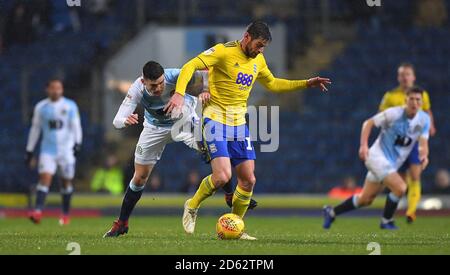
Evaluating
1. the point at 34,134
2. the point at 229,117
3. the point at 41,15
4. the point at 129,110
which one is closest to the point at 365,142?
the point at 229,117

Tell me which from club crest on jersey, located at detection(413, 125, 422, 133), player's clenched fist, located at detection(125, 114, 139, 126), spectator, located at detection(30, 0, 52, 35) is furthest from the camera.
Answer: spectator, located at detection(30, 0, 52, 35)

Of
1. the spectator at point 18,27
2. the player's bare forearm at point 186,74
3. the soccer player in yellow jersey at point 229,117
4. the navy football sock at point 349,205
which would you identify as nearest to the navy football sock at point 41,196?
the navy football sock at point 349,205

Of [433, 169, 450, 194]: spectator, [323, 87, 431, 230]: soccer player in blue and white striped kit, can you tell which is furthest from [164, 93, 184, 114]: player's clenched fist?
[433, 169, 450, 194]: spectator

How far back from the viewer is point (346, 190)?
2269 cm

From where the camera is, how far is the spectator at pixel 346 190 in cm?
2258

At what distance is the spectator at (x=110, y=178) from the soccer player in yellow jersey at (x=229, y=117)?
12.1 meters

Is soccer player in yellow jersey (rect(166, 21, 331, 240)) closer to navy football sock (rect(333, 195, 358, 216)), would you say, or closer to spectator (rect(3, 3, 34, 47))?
navy football sock (rect(333, 195, 358, 216))

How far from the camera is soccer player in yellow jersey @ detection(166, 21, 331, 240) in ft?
37.1

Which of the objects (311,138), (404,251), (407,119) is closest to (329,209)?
(407,119)

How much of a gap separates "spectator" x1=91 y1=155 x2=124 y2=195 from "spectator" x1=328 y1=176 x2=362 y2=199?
497cm

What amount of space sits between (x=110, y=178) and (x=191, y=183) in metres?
2.15

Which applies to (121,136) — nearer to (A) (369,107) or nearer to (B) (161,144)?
(A) (369,107)

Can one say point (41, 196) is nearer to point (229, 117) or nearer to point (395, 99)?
point (395, 99)

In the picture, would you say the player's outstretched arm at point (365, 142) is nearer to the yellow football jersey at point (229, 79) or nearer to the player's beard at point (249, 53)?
the yellow football jersey at point (229, 79)
